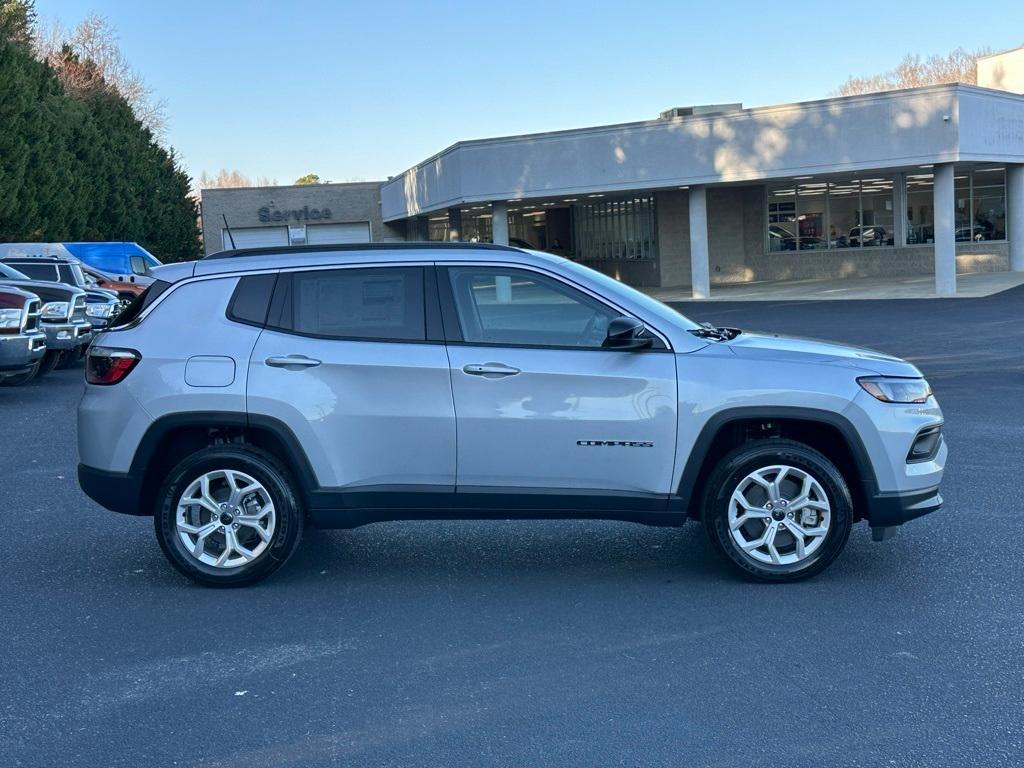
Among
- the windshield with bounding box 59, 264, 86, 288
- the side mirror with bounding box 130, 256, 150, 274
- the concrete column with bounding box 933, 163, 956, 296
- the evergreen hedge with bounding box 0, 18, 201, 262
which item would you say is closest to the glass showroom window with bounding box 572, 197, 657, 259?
the concrete column with bounding box 933, 163, 956, 296

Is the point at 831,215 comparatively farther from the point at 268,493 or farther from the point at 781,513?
the point at 268,493

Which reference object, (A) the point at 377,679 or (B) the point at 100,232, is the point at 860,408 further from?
(B) the point at 100,232

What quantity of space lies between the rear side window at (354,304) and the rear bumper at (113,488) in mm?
1196

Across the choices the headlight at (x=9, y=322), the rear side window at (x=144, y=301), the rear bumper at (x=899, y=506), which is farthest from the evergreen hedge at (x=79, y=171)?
the rear bumper at (x=899, y=506)

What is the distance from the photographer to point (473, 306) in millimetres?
6336

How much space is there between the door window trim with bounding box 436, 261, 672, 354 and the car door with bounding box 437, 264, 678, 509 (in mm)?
11

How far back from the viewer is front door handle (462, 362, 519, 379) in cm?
612

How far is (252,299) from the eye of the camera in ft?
21.1

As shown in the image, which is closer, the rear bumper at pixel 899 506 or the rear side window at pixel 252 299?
the rear bumper at pixel 899 506

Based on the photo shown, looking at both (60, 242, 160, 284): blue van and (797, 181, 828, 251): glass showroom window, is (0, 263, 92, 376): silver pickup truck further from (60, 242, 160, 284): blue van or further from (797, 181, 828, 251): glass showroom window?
(797, 181, 828, 251): glass showroom window

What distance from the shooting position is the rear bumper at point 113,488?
6359mm

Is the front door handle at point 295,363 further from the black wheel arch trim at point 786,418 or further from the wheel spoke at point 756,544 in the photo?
the wheel spoke at point 756,544

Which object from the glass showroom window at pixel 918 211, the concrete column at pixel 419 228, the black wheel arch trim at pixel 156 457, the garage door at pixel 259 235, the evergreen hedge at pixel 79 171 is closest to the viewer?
the black wheel arch trim at pixel 156 457

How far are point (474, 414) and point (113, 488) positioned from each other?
2.09 metres
